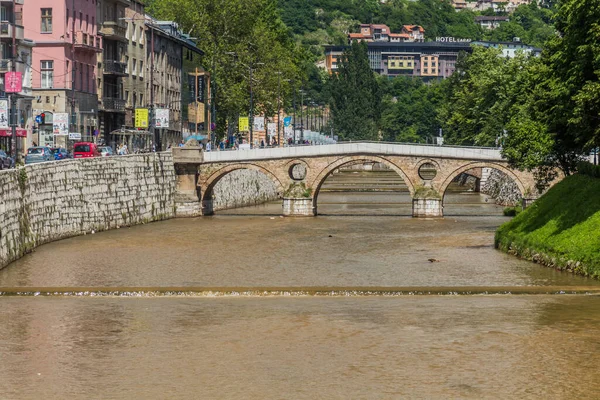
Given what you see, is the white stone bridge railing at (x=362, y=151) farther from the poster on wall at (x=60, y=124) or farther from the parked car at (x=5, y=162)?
the parked car at (x=5, y=162)

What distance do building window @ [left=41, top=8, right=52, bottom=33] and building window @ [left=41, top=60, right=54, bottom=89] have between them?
2780mm

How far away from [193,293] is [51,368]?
48.5 feet

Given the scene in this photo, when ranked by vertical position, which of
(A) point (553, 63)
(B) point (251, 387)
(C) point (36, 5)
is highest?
(C) point (36, 5)

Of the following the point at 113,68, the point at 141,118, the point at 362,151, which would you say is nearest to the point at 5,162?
the point at 141,118

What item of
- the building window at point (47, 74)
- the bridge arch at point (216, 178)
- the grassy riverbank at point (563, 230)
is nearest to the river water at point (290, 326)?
the grassy riverbank at point (563, 230)

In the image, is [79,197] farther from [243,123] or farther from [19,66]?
[243,123]

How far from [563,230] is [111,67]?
6260cm

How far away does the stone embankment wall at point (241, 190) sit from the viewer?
358 ft

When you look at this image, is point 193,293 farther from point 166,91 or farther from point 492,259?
point 166,91

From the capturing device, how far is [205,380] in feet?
119

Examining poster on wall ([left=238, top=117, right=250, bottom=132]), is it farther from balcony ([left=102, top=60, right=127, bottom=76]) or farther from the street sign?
the street sign

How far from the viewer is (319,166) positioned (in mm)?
103062

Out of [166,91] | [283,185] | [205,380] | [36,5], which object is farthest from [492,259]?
[166,91]

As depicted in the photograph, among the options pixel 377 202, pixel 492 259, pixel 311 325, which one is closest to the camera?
pixel 311 325
